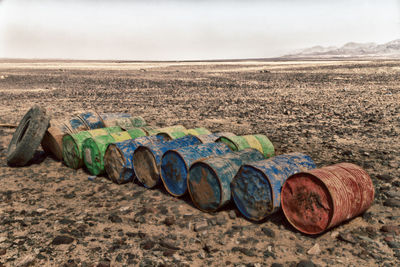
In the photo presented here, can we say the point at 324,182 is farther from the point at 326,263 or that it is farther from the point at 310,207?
the point at 326,263

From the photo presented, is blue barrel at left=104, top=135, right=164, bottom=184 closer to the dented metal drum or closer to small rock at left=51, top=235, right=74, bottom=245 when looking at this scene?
the dented metal drum

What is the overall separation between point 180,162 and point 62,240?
6.23ft

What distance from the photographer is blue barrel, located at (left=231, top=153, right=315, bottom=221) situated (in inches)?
160

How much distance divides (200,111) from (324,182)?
8.60 m

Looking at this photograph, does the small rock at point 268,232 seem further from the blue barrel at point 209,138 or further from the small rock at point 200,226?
the blue barrel at point 209,138

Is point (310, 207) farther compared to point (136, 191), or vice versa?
point (136, 191)

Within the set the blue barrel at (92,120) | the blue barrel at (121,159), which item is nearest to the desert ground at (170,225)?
the blue barrel at (121,159)

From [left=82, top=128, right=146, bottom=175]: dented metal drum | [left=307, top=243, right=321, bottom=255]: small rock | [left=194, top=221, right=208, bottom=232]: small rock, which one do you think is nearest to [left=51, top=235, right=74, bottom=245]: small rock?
[left=194, top=221, right=208, bottom=232]: small rock

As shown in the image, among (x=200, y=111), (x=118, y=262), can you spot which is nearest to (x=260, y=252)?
(x=118, y=262)

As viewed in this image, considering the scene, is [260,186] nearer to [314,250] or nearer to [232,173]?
[232,173]

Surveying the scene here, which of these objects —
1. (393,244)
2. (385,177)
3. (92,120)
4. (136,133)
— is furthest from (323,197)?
(92,120)

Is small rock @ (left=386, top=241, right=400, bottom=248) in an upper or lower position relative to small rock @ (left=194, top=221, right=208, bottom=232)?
lower

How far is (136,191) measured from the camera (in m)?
5.32

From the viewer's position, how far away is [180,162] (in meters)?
4.80
